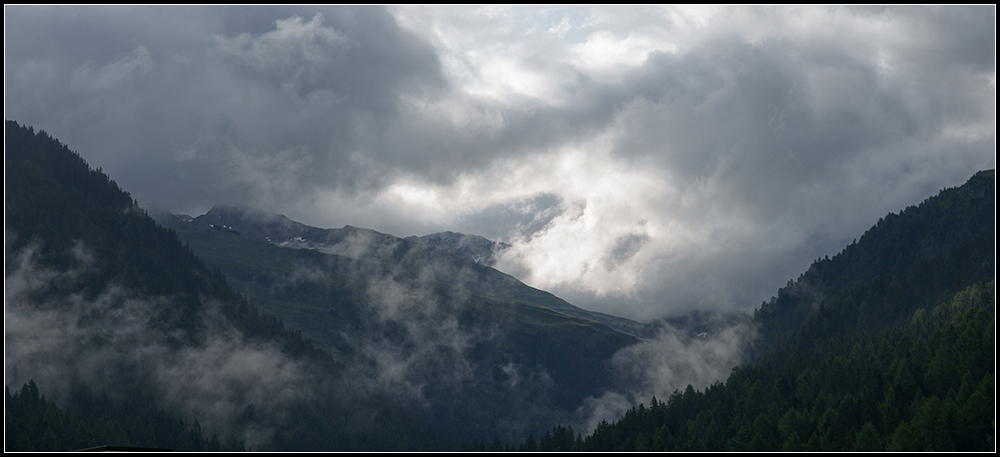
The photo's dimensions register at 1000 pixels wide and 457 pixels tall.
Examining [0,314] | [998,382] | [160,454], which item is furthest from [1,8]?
[998,382]

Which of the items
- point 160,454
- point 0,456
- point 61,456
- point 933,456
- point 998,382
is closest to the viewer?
point 61,456

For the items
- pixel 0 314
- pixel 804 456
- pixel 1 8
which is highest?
pixel 1 8

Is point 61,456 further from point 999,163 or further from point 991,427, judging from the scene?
point 991,427

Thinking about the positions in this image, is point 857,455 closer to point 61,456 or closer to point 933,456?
point 933,456

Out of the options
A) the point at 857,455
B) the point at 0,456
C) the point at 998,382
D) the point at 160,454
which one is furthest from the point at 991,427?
the point at 0,456

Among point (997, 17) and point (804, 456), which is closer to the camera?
point (997, 17)

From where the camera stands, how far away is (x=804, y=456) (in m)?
199

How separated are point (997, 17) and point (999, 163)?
942 inches

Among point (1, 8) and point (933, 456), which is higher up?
point (1, 8)

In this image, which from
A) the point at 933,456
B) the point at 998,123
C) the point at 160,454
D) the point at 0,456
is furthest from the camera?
the point at 933,456

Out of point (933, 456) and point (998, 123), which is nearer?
point (998, 123)

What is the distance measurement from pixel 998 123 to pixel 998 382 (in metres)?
106

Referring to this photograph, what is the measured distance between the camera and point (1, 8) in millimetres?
138375

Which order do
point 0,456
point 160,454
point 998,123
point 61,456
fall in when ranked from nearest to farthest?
point 61,456
point 160,454
point 998,123
point 0,456
